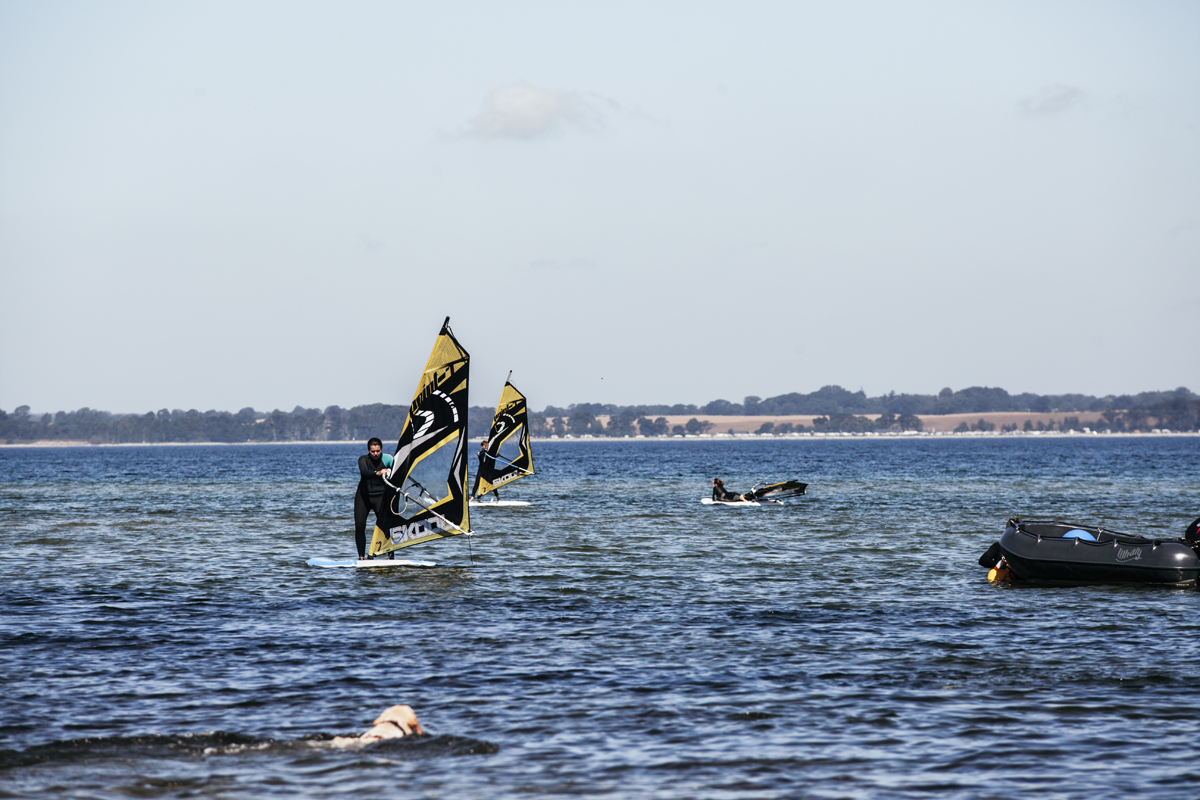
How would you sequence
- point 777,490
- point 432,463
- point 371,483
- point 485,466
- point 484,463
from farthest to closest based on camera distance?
point 777,490
point 485,466
point 484,463
point 432,463
point 371,483

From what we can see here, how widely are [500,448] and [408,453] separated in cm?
2620

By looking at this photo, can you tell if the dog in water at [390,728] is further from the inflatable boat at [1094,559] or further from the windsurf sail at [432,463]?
the inflatable boat at [1094,559]

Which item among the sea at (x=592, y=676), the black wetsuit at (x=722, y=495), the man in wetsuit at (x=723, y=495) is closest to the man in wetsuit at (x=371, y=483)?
the sea at (x=592, y=676)

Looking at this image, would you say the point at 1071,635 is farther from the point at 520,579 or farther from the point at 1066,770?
the point at 520,579

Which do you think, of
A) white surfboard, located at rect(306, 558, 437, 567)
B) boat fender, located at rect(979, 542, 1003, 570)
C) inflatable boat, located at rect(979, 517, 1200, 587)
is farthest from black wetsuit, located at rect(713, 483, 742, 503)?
white surfboard, located at rect(306, 558, 437, 567)

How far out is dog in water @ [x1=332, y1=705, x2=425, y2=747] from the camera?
10.2 meters

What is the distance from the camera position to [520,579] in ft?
73.2

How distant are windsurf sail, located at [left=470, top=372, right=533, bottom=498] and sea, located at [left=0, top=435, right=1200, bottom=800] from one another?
18437mm

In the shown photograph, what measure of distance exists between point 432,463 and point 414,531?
1657 mm

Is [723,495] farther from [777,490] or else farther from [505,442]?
[505,442]

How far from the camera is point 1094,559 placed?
2148 cm

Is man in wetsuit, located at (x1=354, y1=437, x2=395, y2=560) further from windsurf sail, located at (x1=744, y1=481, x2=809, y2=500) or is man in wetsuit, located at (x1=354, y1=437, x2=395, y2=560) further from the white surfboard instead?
windsurf sail, located at (x1=744, y1=481, x2=809, y2=500)

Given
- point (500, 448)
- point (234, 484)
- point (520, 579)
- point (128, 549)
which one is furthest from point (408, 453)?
point (234, 484)

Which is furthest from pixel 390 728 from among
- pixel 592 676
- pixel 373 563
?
pixel 373 563
